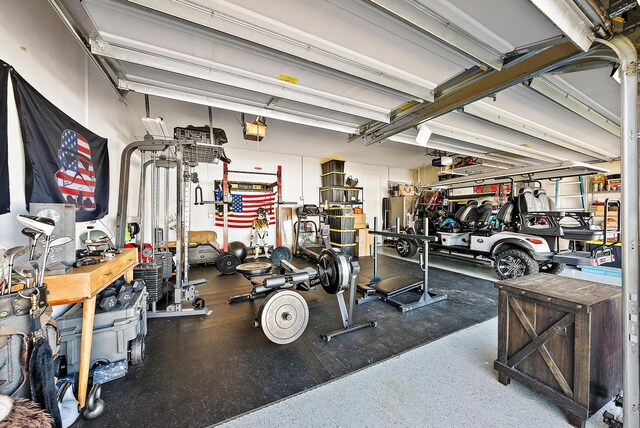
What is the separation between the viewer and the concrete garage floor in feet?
4.95

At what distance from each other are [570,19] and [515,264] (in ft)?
13.5

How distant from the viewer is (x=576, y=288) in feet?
5.75

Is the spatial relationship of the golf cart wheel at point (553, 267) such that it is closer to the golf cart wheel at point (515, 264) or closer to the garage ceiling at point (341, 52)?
the golf cart wheel at point (515, 264)

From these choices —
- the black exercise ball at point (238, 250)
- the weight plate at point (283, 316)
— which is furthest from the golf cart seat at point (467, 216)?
the black exercise ball at point (238, 250)

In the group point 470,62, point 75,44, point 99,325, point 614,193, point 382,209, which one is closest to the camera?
point 99,325

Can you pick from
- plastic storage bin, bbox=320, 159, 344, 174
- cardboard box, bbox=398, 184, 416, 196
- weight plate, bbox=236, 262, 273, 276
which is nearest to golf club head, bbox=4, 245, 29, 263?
weight plate, bbox=236, 262, 273, 276

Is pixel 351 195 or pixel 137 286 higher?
pixel 351 195

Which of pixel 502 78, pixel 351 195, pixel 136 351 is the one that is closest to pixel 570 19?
pixel 502 78

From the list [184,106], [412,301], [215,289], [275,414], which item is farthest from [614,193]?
[184,106]

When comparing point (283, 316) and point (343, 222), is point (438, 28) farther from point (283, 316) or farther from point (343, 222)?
point (343, 222)

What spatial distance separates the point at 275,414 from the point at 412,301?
8.43ft

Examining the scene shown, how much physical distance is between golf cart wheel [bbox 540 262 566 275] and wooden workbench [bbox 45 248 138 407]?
6.54 metres

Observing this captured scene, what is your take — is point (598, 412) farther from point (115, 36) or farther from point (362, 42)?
point (115, 36)

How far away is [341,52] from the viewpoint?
183 centimetres
